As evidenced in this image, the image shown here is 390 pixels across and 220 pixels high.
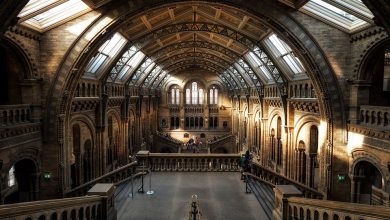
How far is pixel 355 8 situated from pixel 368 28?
1388 millimetres

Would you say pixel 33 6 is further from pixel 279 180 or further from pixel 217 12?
pixel 279 180

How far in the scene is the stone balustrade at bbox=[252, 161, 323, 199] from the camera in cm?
1418

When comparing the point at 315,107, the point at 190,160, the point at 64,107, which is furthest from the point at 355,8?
the point at 64,107

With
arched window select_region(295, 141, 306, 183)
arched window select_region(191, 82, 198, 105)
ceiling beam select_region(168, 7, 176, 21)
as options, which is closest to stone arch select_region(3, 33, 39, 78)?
ceiling beam select_region(168, 7, 176, 21)

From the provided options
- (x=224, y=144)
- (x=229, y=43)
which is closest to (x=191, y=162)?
(x=229, y=43)

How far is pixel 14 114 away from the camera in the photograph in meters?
12.5

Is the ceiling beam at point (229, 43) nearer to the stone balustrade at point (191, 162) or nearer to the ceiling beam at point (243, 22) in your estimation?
the ceiling beam at point (243, 22)

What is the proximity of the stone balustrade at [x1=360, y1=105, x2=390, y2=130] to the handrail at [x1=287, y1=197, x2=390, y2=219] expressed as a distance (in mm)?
5114

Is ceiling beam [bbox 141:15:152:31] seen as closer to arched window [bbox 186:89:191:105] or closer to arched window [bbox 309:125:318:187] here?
arched window [bbox 309:125:318:187]

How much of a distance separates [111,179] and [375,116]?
36.8ft

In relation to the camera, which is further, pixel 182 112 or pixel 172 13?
pixel 182 112

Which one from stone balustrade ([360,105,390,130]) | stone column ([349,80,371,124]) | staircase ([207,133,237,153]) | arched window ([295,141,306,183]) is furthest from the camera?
staircase ([207,133,237,153])

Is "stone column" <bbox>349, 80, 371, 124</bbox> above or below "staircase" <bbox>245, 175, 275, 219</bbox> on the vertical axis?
above

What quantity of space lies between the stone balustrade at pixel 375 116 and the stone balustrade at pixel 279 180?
361cm
